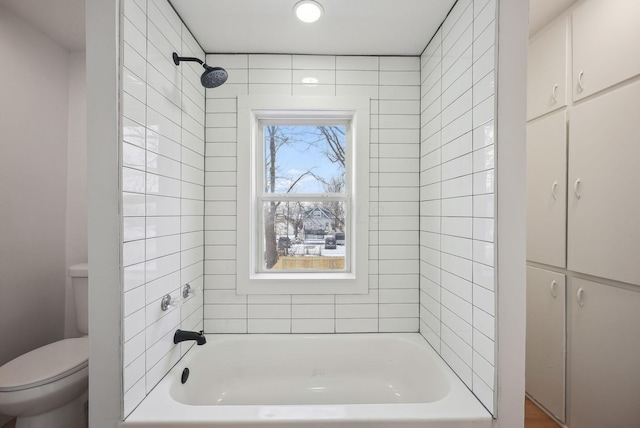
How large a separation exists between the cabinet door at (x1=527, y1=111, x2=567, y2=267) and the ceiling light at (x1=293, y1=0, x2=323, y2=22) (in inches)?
61.3

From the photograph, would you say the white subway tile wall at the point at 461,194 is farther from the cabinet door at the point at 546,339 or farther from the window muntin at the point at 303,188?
the cabinet door at the point at 546,339

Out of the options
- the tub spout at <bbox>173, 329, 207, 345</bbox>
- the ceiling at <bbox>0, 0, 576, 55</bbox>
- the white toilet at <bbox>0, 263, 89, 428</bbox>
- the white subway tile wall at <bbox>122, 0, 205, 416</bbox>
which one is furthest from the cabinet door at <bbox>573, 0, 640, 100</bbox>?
the white toilet at <bbox>0, 263, 89, 428</bbox>

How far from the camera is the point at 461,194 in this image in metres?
1.46

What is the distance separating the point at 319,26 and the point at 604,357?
2333 mm

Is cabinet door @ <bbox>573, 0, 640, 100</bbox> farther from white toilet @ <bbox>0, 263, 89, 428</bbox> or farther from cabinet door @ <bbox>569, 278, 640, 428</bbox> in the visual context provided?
white toilet @ <bbox>0, 263, 89, 428</bbox>

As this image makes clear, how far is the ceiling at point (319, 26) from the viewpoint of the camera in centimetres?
154

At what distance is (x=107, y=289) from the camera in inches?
44.6

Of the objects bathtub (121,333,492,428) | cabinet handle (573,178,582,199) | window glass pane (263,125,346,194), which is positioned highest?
window glass pane (263,125,346,194)

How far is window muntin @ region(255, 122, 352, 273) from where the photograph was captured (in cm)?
214

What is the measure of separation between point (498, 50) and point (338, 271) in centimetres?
150

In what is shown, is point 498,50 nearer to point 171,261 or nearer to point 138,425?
point 171,261

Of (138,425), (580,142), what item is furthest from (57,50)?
(580,142)

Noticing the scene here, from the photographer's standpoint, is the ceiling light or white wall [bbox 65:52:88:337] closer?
the ceiling light

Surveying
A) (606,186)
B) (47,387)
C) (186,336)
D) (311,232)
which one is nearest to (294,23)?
(311,232)
